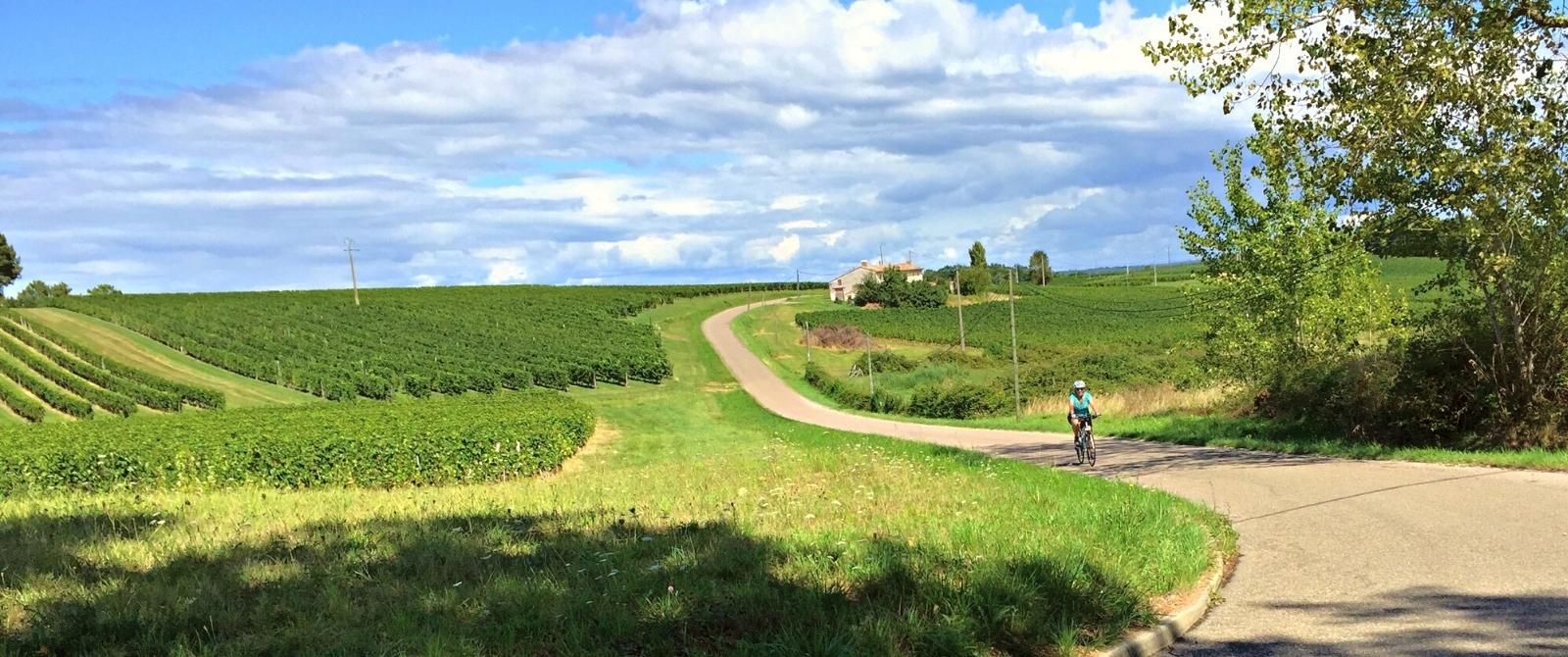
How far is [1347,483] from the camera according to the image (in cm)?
1325

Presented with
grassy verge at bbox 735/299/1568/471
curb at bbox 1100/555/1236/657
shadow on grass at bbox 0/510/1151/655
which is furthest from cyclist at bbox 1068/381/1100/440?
shadow on grass at bbox 0/510/1151/655

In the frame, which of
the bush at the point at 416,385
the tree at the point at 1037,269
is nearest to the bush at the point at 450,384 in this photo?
the bush at the point at 416,385

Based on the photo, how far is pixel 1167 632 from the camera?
622cm

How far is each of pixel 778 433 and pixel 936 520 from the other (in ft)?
92.4

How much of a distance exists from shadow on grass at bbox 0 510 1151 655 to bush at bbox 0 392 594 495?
52.5 ft

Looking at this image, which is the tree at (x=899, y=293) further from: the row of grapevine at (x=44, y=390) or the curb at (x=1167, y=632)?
the curb at (x=1167, y=632)

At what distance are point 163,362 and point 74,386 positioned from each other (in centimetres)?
821

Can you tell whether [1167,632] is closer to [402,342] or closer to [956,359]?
[956,359]

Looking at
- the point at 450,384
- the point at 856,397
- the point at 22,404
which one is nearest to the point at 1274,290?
the point at 856,397

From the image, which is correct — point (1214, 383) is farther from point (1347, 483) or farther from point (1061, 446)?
point (1347, 483)

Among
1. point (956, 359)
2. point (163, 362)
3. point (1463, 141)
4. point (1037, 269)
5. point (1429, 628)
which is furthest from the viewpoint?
point (1037, 269)

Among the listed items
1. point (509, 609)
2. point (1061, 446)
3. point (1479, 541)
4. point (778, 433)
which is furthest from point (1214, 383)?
point (509, 609)

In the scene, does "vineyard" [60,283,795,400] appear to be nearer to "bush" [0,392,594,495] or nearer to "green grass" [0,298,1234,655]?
"bush" [0,392,594,495]

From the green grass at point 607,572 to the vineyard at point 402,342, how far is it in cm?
4739
